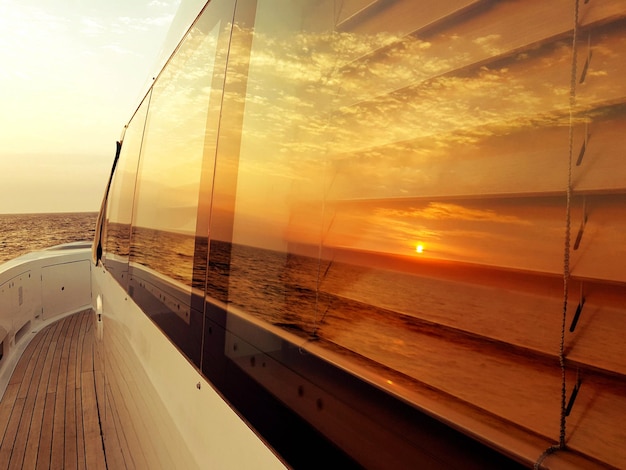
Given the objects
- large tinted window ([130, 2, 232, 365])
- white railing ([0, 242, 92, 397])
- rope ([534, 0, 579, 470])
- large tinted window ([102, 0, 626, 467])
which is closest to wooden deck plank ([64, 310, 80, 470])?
white railing ([0, 242, 92, 397])

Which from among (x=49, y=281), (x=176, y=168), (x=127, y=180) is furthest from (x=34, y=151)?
(x=176, y=168)

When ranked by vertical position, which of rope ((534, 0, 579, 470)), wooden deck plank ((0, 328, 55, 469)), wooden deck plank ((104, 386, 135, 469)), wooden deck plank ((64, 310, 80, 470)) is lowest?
wooden deck plank ((0, 328, 55, 469))

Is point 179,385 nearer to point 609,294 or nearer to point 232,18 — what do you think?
point 232,18

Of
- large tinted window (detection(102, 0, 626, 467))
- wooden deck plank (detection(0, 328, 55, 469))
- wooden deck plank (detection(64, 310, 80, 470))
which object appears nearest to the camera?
large tinted window (detection(102, 0, 626, 467))

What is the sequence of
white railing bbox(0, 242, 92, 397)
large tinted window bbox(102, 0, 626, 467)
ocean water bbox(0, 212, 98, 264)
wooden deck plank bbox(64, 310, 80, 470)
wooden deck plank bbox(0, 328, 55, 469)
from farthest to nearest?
ocean water bbox(0, 212, 98, 264)
white railing bbox(0, 242, 92, 397)
wooden deck plank bbox(0, 328, 55, 469)
wooden deck plank bbox(64, 310, 80, 470)
large tinted window bbox(102, 0, 626, 467)

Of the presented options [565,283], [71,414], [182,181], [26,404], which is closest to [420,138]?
[565,283]

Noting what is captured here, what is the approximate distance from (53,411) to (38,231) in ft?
125

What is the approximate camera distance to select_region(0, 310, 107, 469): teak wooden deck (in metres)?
2.62

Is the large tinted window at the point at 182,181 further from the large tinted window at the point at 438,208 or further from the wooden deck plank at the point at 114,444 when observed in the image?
the wooden deck plank at the point at 114,444

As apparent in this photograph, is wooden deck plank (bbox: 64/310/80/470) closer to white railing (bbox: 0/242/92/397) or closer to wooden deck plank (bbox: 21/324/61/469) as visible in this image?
wooden deck plank (bbox: 21/324/61/469)

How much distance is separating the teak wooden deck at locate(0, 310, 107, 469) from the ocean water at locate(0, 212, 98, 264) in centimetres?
2453

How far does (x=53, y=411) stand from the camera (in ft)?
10.8

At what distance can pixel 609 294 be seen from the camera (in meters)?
0.31

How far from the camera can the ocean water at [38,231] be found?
29.3m
